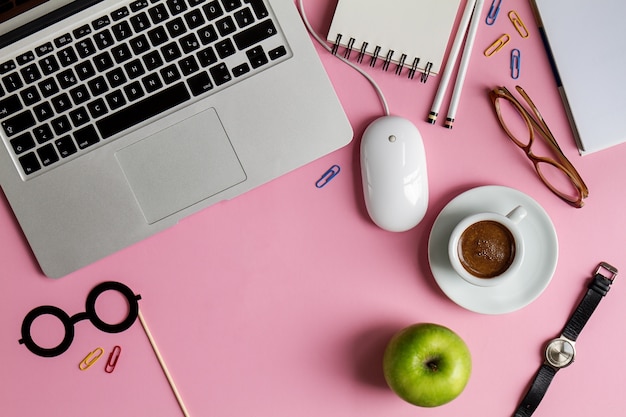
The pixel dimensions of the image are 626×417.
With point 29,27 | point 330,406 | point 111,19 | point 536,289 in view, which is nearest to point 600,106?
point 536,289

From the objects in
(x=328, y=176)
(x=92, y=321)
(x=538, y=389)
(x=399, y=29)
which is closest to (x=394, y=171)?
(x=328, y=176)

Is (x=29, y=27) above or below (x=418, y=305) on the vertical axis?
above

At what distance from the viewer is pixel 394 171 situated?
838 mm

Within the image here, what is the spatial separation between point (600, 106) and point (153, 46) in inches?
26.8

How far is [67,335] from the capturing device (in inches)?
35.8

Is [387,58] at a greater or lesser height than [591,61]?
greater

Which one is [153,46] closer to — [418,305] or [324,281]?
[324,281]

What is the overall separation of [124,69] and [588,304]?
809 millimetres

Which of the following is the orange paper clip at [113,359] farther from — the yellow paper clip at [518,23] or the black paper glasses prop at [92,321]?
the yellow paper clip at [518,23]

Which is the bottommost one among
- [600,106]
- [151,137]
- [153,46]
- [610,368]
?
[610,368]

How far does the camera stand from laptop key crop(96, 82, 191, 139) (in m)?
0.82

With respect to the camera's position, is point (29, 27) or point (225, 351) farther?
point (225, 351)

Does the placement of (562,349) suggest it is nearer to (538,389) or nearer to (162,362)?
(538,389)

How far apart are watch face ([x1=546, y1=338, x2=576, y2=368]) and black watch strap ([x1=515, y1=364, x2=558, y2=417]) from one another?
0.04ft
